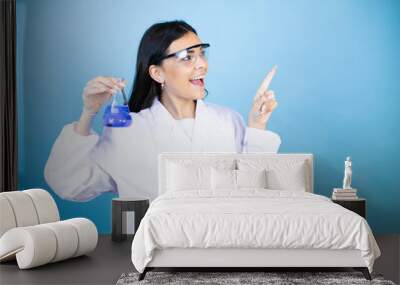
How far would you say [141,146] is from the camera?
732 cm

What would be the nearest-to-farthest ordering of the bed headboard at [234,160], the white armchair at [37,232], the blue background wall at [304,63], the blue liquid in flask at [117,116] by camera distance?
the white armchair at [37,232], the bed headboard at [234,160], the blue background wall at [304,63], the blue liquid in flask at [117,116]

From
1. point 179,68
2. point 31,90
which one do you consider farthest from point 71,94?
point 179,68

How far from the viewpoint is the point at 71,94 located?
734 centimetres

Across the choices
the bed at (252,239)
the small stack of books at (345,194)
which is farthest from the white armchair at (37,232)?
the small stack of books at (345,194)

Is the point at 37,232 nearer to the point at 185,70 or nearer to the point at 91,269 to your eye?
the point at 91,269

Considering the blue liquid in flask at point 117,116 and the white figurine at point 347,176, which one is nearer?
the white figurine at point 347,176

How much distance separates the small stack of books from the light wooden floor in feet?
2.28

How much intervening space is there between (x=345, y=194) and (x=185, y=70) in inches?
86.5

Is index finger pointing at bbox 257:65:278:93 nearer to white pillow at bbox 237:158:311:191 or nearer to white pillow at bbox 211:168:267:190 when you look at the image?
white pillow at bbox 237:158:311:191

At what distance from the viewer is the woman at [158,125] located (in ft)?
23.8

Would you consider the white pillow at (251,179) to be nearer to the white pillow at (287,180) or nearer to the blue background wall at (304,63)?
the white pillow at (287,180)

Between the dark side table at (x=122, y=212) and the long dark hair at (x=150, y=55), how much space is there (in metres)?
1.14

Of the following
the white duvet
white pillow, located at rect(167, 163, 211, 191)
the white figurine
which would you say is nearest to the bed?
the white duvet

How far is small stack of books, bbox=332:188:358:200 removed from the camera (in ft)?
22.2
